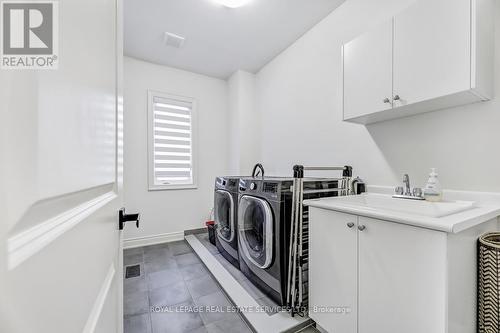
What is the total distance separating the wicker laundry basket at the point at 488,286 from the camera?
93 cm

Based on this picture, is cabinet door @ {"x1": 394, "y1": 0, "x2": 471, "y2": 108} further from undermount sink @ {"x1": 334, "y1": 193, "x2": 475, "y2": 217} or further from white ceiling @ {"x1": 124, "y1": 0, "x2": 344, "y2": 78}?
white ceiling @ {"x1": 124, "y1": 0, "x2": 344, "y2": 78}

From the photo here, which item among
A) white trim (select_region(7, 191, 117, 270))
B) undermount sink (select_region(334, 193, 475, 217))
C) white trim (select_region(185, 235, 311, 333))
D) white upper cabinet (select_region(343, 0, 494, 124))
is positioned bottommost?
white trim (select_region(185, 235, 311, 333))

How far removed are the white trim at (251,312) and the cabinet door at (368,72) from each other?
59.6 inches

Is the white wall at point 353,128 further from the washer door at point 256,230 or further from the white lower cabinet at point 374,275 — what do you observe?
the washer door at point 256,230

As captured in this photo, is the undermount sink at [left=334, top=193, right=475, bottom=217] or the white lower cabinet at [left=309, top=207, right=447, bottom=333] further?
the undermount sink at [left=334, top=193, right=475, bottom=217]

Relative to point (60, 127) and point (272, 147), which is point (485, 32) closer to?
point (60, 127)

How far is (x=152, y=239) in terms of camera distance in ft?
10.0

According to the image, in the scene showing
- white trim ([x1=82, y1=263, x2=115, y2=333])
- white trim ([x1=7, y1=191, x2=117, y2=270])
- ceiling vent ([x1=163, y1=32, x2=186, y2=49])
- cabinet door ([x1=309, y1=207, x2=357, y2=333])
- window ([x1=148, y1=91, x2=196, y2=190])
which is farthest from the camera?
window ([x1=148, y1=91, x2=196, y2=190])

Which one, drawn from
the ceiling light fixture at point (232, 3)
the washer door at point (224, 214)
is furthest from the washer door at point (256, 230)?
the ceiling light fixture at point (232, 3)

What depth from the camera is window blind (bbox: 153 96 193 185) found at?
3203mm

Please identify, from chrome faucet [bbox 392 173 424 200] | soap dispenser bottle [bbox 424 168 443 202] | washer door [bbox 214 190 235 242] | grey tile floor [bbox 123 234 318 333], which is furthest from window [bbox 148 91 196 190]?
soap dispenser bottle [bbox 424 168 443 202]

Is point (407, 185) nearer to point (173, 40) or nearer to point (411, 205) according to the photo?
point (411, 205)

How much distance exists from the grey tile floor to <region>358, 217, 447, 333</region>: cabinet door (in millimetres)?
585
